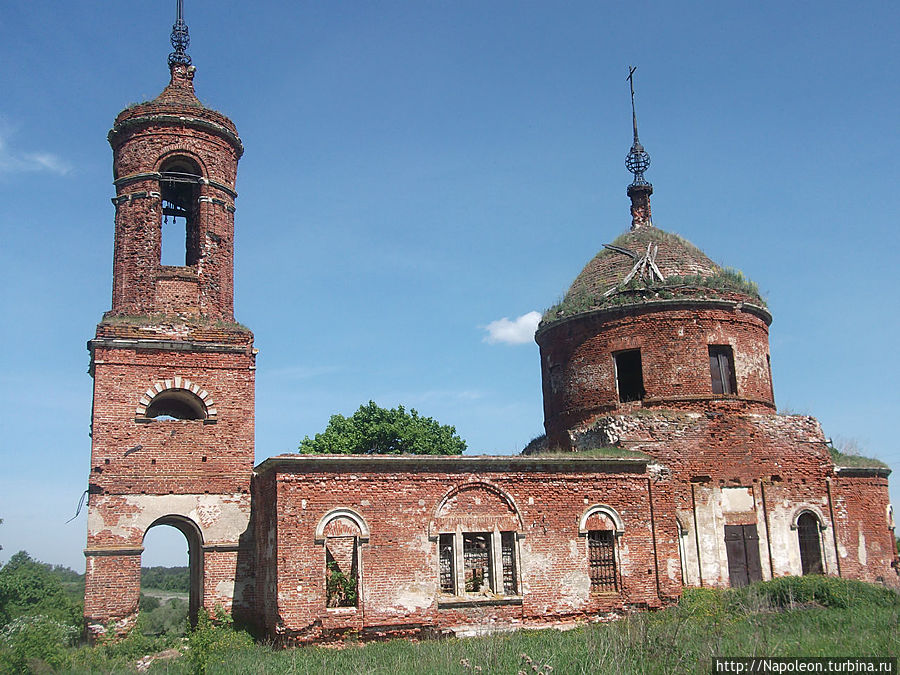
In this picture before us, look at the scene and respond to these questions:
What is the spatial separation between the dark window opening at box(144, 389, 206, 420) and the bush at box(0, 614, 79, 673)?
4655mm

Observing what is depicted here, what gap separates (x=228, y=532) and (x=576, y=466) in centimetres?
754

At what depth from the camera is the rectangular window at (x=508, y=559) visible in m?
17.2

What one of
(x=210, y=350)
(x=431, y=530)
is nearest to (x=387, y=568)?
(x=431, y=530)

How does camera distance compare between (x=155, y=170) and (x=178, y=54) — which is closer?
(x=155, y=170)

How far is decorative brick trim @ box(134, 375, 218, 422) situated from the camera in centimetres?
1773

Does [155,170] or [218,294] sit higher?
[155,170]

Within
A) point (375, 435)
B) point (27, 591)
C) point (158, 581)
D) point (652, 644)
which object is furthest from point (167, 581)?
point (652, 644)

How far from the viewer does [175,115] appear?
19.6 m

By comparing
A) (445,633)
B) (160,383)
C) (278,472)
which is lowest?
(445,633)

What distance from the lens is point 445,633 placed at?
53.3ft

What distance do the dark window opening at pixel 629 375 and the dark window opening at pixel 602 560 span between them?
15.1 ft

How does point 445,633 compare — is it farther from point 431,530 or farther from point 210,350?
point 210,350

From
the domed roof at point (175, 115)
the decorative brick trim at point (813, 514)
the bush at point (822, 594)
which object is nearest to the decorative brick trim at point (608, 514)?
the bush at point (822, 594)

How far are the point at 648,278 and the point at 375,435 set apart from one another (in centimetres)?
1410
